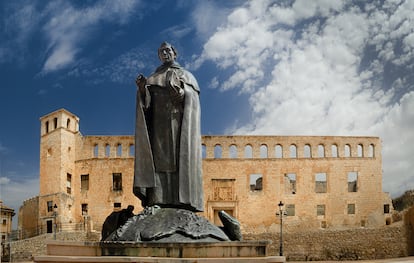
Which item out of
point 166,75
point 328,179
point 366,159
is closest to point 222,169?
point 328,179

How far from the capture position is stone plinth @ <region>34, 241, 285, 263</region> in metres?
5.37

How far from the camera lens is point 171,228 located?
597 cm

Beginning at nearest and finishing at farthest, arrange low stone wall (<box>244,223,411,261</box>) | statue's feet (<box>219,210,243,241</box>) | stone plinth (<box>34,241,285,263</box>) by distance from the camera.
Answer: stone plinth (<box>34,241,285,263</box>) → statue's feet (<box>219,210,243,241</box>) → low stone wall (<box>244,223,411,261</box>)

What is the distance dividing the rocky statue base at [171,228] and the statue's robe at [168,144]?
1.09 ft

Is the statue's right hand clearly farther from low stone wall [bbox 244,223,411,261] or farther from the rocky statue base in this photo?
low stone wall [bbox 244,223,411,261]

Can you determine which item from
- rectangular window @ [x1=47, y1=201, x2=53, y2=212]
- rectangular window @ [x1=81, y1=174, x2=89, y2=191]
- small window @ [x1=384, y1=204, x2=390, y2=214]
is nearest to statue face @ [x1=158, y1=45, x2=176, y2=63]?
rectangular window @ [x1=47, y1=201, x2=53, y2=212]

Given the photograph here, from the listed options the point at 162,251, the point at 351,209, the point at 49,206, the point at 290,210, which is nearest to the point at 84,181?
Answer: the point at 49,206

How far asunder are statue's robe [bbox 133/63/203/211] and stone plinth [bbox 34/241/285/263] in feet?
3.54

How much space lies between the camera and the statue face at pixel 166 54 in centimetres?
711

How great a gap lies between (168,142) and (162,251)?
5.44ft

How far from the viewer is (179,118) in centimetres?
681

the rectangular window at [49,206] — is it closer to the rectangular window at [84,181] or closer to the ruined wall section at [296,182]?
the rectangular window at [84,181]

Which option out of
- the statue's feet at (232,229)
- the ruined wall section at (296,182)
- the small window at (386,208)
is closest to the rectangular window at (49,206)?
the ruined wall section at (296,182)

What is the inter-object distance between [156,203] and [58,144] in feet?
118
